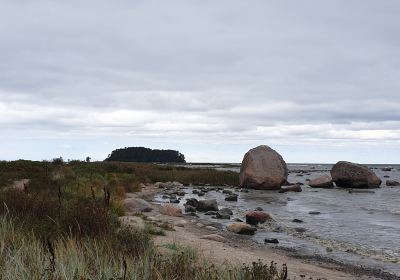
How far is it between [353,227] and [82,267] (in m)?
12.4

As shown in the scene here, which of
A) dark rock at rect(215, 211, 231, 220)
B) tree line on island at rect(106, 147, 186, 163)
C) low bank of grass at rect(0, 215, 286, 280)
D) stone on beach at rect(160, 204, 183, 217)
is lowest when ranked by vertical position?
dark rock at rect(215, 211, 231, 220)

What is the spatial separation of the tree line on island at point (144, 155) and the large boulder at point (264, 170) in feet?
234

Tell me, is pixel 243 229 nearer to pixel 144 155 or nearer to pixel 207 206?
pixel 207 206

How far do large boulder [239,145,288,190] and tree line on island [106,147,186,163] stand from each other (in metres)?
71.4

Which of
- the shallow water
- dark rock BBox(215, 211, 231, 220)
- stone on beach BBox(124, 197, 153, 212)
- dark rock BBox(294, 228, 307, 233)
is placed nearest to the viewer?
the shallow water

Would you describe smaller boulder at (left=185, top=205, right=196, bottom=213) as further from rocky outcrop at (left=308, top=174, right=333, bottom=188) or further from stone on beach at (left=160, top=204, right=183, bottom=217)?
rocky outcrop at (left=308, top=174, right=333, bottom=188)

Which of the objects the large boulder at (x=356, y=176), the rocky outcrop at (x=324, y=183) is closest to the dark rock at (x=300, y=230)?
the large boulder at (x=356, y=176)

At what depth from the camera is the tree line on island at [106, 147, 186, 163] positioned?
10749cm

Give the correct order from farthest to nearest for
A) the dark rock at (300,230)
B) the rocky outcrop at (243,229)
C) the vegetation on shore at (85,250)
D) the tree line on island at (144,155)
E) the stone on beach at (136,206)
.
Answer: the tree line on island at (144,155) → the stone on beach at (136,206) → the dark rock at (300,230) → the rocky outcrop at (243,229) → the vegetation on shore at (85,250)

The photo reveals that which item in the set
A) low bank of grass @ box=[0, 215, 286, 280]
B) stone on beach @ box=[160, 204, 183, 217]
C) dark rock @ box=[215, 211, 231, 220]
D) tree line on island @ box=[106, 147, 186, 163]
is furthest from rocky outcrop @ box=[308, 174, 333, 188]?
tree line on island @ box=[106, 147, 186, 163]

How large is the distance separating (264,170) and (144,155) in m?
89.7

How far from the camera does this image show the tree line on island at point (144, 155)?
107 meters

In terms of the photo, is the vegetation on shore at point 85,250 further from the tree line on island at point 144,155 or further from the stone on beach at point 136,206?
the tree line on island at point 144,155

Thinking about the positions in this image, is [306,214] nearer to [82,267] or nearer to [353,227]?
[353,227]
